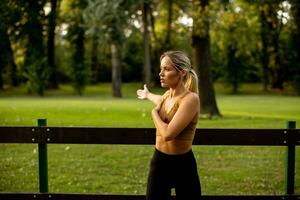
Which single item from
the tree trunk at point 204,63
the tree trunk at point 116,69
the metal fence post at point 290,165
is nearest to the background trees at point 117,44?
the tree trunk at point 116,69

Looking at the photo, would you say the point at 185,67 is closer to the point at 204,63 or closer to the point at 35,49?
the point at 204,63

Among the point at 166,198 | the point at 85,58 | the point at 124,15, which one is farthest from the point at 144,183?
the point at 85,58

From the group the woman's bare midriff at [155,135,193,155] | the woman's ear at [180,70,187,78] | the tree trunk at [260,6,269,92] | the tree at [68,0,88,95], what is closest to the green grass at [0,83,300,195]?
the woman's bare midriff at [155,135,193,155]

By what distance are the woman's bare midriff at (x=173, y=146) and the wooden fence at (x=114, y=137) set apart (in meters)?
1.83

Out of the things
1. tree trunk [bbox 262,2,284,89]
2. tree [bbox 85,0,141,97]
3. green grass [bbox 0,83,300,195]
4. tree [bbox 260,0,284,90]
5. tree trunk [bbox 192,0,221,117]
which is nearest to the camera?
green grass [bbox 0,83,300,195]

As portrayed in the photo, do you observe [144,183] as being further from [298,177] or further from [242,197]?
[242,197]

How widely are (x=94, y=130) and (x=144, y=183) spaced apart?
14.5 ft

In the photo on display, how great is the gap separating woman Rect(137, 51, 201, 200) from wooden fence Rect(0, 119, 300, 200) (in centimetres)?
181

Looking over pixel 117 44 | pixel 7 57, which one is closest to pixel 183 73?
pixel 117 44

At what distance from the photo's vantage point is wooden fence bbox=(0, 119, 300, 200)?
6.59m

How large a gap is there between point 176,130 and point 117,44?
39.5 m

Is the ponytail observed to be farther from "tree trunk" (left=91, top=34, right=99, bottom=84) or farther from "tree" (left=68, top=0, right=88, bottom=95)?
"tree trunk" (left=91, top=34, right=99, bottom=84)

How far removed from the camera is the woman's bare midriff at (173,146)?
4.70m

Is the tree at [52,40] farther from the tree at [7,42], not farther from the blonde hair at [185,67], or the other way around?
the blonde hair at [185,67]
